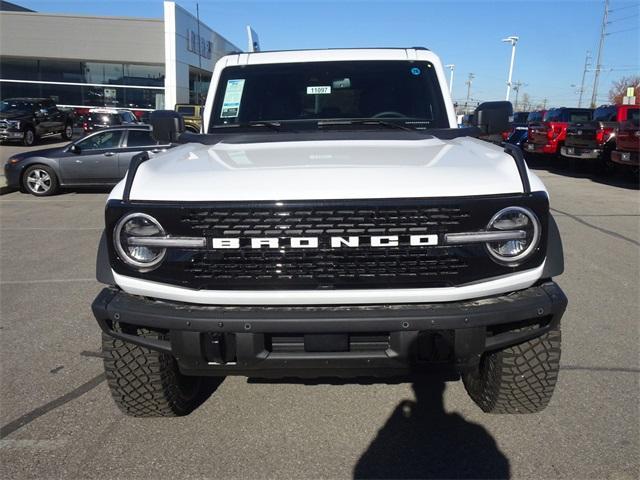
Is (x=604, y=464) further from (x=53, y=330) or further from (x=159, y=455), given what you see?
(x=53, y=330)

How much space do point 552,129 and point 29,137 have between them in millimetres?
20390

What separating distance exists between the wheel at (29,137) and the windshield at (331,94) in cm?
2207

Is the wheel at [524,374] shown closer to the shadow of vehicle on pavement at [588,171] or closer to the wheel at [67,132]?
the shadow of vehicle on pavement at [588,171]

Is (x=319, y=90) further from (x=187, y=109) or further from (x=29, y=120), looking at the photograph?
(x=187, y=109)

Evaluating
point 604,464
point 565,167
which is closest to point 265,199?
point 604,464

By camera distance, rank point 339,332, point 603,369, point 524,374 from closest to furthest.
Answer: point 339,332
point 524,374
point 603,369

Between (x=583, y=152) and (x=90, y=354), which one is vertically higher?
(x=583, y=152)

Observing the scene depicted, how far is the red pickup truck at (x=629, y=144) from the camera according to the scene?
42.6 feet

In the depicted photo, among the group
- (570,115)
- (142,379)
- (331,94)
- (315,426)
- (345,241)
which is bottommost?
(315,426)

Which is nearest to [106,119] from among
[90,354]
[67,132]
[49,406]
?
[67,132]

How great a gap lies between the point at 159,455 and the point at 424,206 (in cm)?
183

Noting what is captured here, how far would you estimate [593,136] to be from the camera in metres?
15.7

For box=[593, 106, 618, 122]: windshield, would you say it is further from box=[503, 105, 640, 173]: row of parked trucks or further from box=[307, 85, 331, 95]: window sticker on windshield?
box=[307, 85, 331, 95]: window sticker on windshield

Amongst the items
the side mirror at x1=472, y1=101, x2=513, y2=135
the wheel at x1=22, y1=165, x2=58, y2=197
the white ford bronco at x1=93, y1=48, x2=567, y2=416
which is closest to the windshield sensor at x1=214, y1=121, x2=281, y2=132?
the white ford bronco at x1=93, y1=48, x2=567, y2=416
